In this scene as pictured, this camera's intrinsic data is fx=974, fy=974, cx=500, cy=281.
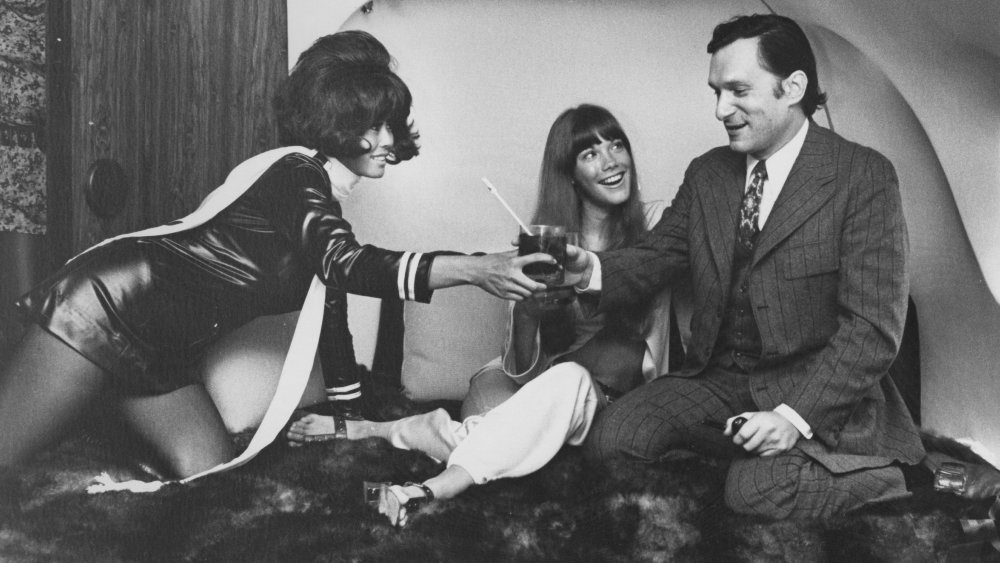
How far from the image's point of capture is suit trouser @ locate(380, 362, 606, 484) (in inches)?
94.8

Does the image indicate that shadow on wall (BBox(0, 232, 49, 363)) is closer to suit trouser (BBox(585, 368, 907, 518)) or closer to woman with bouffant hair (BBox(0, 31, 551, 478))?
woman with bouffant hair (BBox(0, 31, 551, 478))

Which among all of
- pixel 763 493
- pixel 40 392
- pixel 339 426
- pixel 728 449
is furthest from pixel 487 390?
pixel 40 392

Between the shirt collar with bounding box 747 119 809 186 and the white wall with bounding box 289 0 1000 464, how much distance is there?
0.85ft

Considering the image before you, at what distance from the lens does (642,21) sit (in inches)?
107

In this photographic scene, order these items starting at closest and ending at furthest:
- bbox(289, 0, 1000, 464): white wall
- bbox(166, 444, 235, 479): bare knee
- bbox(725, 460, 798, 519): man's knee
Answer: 1. bbox(725, 460, 798, 519): man's knee
2. bbox(166, 444, 235, 479): bare knee
3. bbox(289, 0, 1000, 464): white wall

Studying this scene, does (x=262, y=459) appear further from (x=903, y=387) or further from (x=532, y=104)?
(x=903, y=387)

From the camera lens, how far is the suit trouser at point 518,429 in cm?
241

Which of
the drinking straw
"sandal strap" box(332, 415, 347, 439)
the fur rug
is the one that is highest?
the drinking straw

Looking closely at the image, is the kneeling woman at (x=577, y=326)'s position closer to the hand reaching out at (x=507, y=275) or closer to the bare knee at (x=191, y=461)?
the hand reaching out at (x=507, y=275)

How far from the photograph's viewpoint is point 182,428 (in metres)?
2.52

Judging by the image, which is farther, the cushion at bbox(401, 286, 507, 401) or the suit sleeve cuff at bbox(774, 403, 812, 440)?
the cushion at bbox(401, 286, 507, 401)

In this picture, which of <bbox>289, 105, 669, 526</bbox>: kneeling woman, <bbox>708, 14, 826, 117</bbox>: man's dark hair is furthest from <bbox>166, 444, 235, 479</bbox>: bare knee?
<bbox>708, 14, 826, 117</bbox>: man's dark hair

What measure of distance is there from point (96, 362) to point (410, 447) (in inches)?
33.1

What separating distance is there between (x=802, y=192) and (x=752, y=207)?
14 cm
